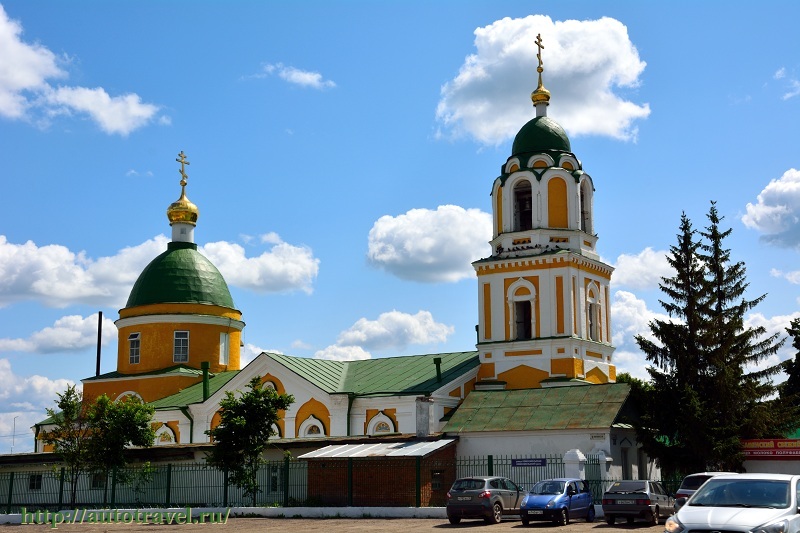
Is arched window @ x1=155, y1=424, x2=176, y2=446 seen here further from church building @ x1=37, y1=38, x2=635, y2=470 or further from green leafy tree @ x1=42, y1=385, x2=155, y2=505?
green leafy tree @ x1=42, y1=385, x2=155, y2=505

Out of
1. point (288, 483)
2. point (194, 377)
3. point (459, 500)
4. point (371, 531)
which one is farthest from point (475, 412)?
point (194, 377)

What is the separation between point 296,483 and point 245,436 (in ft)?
6.93

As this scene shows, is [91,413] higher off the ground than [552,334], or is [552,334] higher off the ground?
[552,334]

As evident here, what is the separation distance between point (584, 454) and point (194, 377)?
22032 millimetres

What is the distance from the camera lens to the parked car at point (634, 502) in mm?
22375

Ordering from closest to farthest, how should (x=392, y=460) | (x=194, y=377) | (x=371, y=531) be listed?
1. (x=371, y=531)
2. (x=392, y=460)
3. (x=194, y=377)

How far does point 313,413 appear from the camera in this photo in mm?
37625

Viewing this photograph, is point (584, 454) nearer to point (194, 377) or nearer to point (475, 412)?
point (475, 412)

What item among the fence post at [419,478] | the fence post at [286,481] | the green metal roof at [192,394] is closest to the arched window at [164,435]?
the green metal roof at [192,394]

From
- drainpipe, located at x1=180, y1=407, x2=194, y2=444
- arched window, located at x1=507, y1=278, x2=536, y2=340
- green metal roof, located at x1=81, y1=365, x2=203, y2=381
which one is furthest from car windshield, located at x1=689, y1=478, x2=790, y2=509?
green metal roof, located at x1=81, y1=365, x2=203, y2=381

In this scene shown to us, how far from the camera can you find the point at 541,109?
131 feet

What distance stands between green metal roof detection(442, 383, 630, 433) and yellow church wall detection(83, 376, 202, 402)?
55.7 feet

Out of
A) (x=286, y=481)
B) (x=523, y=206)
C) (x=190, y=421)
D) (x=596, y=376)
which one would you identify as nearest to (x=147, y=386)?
(x=190, y=421)

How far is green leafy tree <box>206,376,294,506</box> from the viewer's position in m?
29.7
